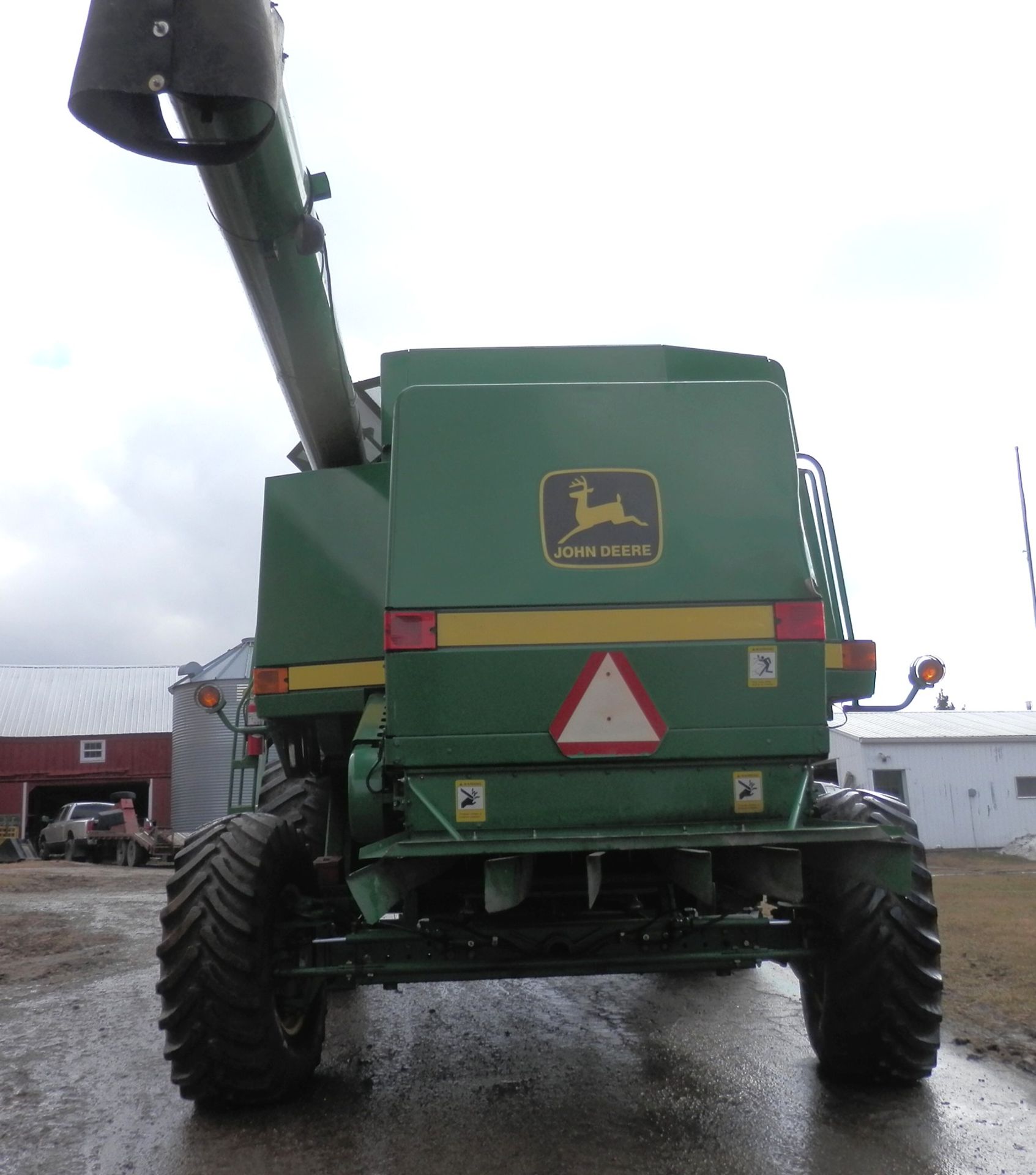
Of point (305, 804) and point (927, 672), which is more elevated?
point (927, 672)

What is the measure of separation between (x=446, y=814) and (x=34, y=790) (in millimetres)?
45014

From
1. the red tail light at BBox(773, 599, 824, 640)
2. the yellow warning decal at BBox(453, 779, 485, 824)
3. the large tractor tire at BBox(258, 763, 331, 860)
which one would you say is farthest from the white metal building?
the yellow warning decal at BBox(453, 779, 485, 824)

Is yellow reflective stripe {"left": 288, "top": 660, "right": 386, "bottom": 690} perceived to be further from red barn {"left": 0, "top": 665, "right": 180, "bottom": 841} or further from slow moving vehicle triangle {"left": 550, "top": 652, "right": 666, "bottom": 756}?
red barn {"left": 0, "top": 665, "right": 180, "bottom": 841}

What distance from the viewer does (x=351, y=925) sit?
5023 millimetres

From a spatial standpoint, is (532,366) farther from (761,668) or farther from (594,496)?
(761,668)

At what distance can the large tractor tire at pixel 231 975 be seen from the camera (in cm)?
463

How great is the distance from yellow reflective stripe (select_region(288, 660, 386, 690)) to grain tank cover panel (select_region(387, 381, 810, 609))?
3.97ft

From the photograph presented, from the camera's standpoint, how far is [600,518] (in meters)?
4.69

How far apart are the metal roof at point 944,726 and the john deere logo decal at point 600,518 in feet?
89.7

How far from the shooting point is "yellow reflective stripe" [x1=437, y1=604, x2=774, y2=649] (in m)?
4.55

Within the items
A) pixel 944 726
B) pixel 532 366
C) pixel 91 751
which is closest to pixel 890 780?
pixel 944 726

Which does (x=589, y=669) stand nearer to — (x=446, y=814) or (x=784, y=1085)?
(x=446, y=814)

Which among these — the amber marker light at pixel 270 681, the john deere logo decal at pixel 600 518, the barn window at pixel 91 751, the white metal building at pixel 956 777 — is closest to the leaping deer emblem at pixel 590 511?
the john deere logo decal at pixel 600 518

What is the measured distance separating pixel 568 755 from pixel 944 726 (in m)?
33.4
